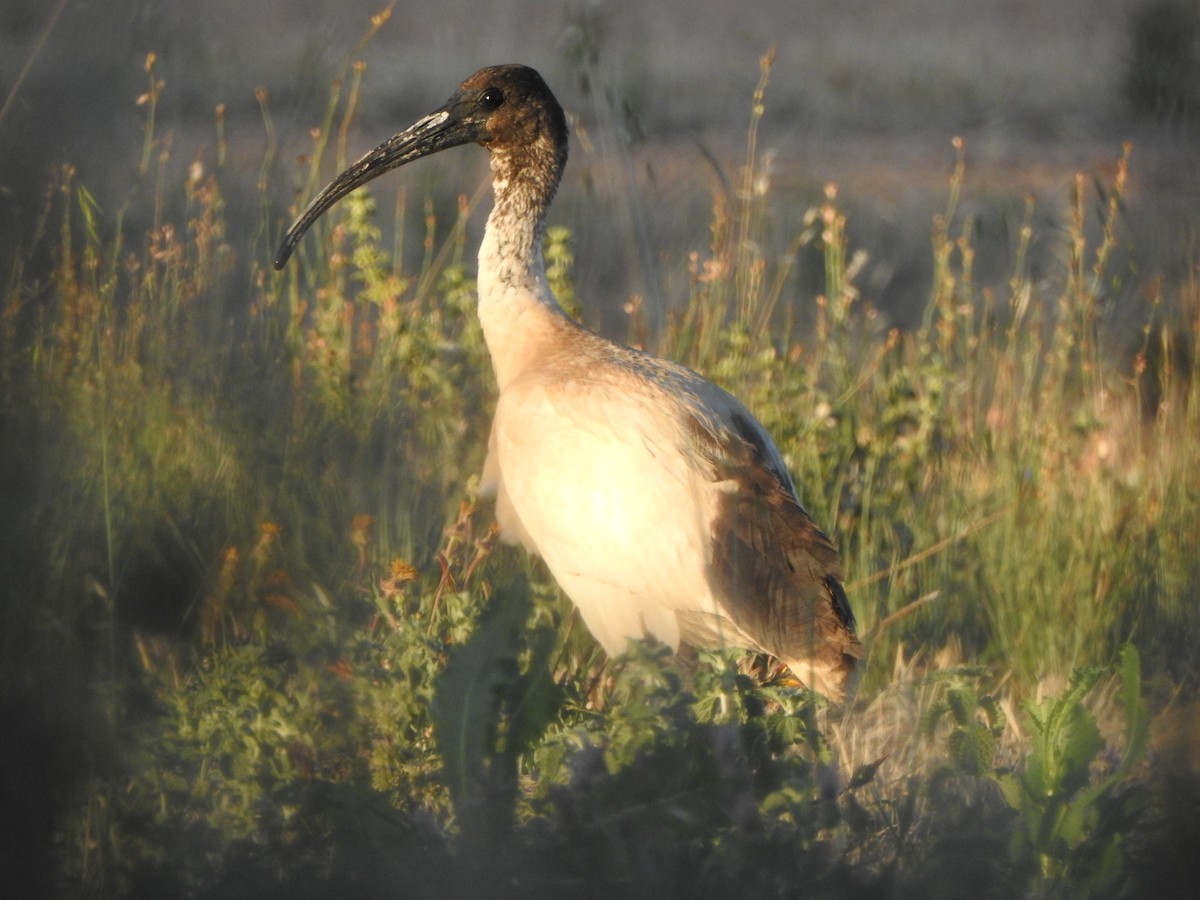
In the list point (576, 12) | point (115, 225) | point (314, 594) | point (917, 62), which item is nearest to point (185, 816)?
point (314, 594)

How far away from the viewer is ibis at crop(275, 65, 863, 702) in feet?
10.1

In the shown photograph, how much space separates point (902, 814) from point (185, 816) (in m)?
1.09

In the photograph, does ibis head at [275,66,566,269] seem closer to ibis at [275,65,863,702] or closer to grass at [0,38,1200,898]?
ibis at [275,65,863,702]

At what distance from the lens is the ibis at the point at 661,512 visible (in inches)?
121

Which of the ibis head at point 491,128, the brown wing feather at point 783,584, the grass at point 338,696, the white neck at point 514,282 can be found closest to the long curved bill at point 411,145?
the ibis head at point 491,128

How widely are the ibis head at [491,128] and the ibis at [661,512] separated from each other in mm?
182

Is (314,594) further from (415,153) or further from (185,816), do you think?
(415,153)

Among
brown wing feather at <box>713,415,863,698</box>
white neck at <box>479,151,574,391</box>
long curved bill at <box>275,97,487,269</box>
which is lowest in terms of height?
brown wing feather at <box>713,415,863,698</box>

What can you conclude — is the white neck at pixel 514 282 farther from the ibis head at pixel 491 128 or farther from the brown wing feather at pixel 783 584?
the brown wing feather at pixel 783 584

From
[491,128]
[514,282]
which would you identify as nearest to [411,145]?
[491,128]

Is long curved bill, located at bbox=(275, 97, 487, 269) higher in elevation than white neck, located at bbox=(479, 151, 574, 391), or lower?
higher

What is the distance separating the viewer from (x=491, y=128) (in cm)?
371

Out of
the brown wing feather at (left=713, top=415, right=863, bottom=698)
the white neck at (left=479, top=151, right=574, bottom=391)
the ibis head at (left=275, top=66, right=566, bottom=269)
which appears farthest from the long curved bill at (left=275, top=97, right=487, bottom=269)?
the brown wing feather at (left=713, top=415, right=863, bottom=698)

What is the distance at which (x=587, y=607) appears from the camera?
127 inches
